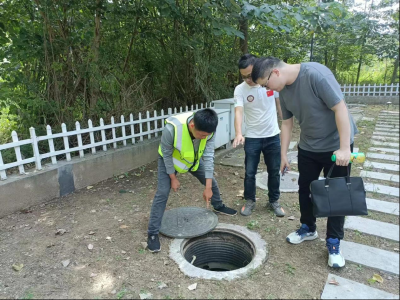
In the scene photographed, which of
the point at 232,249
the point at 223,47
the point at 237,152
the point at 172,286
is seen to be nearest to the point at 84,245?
the point at 172,286

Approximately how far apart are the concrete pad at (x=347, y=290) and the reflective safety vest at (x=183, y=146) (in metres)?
1.52

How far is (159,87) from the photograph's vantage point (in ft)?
21.6

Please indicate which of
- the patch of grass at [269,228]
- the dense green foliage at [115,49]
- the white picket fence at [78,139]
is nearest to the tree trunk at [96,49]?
the dense green foliage at [115,49]

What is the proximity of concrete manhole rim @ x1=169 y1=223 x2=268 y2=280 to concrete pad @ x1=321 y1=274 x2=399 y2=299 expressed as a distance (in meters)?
0.56

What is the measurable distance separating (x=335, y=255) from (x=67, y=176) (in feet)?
11.3

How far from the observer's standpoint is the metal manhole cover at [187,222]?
10.0 ft

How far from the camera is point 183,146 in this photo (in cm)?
265

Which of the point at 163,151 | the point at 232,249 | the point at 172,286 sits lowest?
the point at 232,249

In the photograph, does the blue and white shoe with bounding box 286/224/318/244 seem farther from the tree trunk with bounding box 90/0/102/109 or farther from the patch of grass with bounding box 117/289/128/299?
the tree trunk with bounding box 90/0/102/109

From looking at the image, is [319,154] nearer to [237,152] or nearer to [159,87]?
[237,152]

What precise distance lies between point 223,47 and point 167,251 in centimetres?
582

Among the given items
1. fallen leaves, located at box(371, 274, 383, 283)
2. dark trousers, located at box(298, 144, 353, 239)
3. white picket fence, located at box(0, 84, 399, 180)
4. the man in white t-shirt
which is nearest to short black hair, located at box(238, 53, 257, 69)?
the man in white t-shirt

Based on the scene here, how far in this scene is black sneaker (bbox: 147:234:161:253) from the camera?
277 cm

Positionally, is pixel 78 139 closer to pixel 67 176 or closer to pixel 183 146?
pixel 67 176
